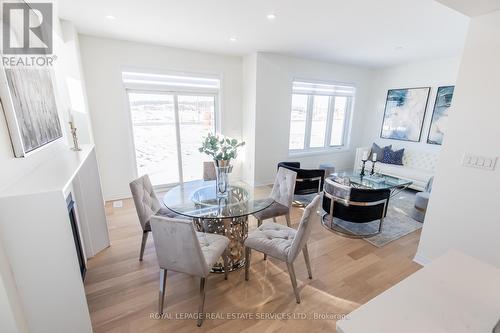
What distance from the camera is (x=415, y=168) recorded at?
4.87 m

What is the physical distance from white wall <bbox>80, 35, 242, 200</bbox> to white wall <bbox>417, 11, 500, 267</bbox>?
3.80 meters

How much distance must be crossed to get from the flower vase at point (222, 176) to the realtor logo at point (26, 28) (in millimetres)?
1694

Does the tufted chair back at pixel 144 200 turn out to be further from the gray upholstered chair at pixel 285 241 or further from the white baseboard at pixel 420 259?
the white baseboard at pixel 420 259

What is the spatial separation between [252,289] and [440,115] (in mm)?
5215

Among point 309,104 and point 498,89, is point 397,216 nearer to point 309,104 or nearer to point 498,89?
Answer: point 498,89

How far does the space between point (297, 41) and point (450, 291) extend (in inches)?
143

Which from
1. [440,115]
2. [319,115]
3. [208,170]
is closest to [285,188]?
[208,170]

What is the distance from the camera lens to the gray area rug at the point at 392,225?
2.96 meters

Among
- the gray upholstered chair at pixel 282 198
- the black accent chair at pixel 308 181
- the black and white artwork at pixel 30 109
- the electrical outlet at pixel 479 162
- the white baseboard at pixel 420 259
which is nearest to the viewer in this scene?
the black and white artwork at pixel 30 109

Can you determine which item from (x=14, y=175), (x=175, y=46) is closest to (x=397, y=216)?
(x=14, y=175)

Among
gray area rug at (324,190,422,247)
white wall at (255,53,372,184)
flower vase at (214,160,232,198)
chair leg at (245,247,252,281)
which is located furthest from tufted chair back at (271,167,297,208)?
white wall at (255,53,372,184)

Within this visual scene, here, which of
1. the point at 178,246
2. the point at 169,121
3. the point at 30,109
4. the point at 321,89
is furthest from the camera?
the point at 321,89

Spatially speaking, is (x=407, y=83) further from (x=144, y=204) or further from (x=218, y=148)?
(x=144, y=204)

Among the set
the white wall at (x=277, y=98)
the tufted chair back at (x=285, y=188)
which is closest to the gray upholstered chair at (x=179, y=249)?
the tufted chair back at (x=285, y=188)
